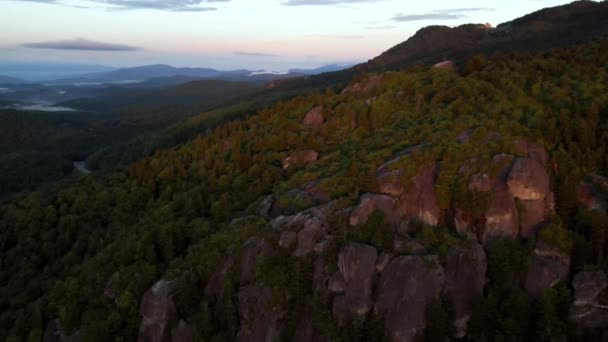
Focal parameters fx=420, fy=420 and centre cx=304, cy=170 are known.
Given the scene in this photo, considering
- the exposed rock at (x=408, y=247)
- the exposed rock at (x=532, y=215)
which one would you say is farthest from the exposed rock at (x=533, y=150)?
the exposed rock at (x=408, y=247)

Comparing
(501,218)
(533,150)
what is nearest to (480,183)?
(501,218)

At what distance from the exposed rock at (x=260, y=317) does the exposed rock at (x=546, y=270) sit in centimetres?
2193

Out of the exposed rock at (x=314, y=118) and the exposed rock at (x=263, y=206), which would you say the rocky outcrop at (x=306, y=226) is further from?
the exposed rock at (x=314, y=118)

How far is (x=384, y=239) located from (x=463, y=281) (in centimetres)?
750

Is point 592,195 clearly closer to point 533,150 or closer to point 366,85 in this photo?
point 533,150

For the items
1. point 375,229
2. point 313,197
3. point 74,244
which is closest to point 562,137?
point 375,229

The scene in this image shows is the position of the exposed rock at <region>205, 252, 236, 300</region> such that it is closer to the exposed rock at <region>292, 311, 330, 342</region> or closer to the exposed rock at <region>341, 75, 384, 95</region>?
the exposed rock at <region>292, 311, 330, 342</region>

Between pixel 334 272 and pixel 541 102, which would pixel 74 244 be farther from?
pixel 541 102

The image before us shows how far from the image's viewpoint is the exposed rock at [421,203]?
42062 mm

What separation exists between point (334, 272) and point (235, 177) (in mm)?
30653

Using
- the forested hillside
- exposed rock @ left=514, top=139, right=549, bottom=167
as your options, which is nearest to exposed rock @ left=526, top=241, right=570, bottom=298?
the forested hillside

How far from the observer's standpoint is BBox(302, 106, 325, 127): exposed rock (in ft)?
232

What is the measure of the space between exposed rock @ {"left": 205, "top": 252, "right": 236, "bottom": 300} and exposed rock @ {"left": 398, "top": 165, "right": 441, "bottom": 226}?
18233 mm

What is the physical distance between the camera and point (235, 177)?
64.4 metres
